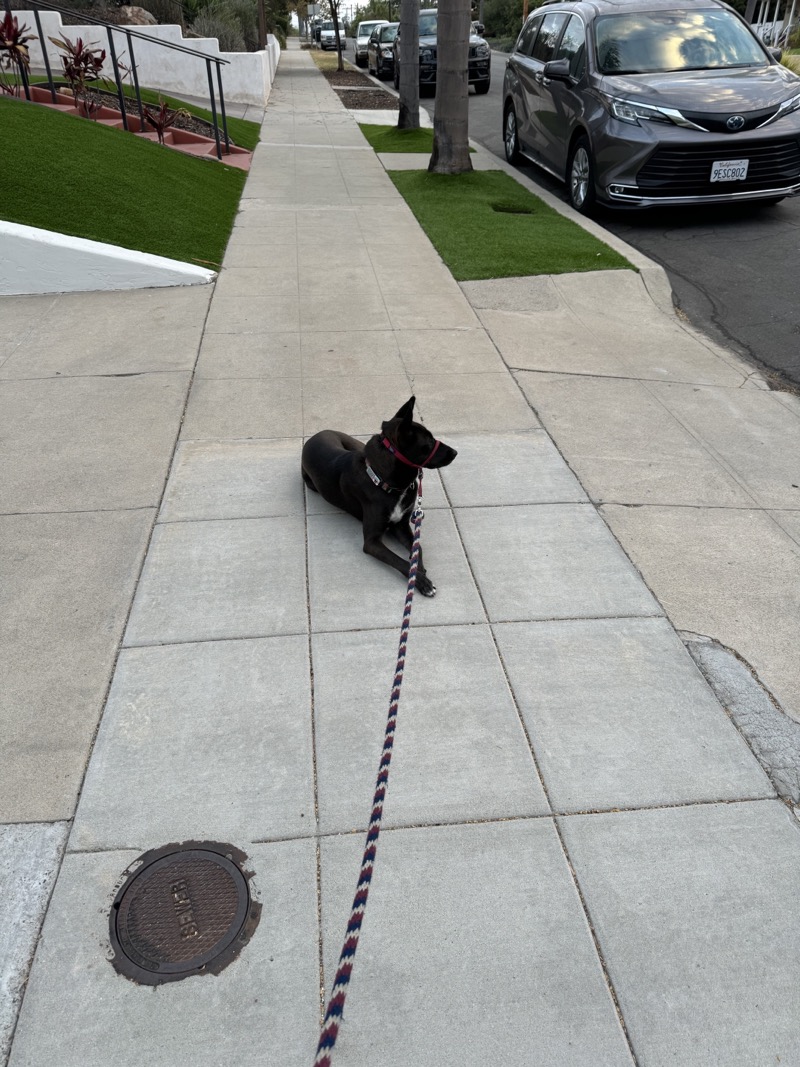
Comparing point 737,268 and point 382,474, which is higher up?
point 382,474

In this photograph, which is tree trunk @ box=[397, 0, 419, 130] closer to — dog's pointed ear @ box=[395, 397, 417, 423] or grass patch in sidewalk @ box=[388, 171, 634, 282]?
grass patch in sidewalk @ box=[388, 171, 634, 282]

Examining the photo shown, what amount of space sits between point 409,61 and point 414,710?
18.2m

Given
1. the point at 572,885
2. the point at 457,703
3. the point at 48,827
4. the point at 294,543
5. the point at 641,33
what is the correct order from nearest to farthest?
1. the point at 572,885
2. the point at 48,827
3. the point at 457,703
4. the point at 294,543
5. the point at 641,33

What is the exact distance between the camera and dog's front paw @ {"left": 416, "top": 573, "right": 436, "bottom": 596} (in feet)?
13.0

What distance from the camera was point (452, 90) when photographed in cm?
1255

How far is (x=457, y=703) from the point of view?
333 cm

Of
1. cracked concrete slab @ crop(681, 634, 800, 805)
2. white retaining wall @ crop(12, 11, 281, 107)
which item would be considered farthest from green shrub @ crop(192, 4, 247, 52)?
cracked concrete slab @ crop(681, 634, 800, 805)

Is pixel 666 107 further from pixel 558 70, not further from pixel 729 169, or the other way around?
pixel 558 70

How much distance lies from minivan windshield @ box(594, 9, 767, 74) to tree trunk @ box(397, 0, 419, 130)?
26.4 ft

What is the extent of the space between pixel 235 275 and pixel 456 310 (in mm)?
2461

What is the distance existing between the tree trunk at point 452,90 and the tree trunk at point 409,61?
17.8 feet

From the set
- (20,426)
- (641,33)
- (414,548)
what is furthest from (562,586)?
(641,33)

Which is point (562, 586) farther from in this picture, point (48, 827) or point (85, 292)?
point (85, 292)

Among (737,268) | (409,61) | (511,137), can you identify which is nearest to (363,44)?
(409,61)
